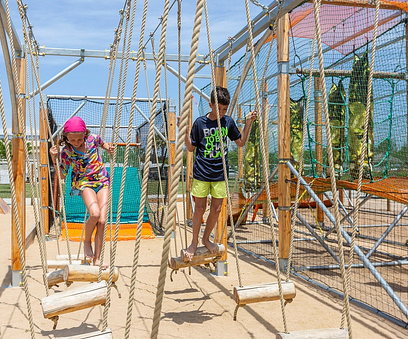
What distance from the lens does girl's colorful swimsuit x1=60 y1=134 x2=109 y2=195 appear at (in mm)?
3416

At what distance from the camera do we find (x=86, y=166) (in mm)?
3449

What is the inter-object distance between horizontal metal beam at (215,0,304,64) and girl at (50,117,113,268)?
198 centimetres

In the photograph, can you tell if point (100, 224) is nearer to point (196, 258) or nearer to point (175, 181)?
point (196, 258)

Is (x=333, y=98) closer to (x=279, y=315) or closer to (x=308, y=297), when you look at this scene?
(x=308, y=297)

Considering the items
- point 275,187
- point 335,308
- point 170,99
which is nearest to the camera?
point 335,308

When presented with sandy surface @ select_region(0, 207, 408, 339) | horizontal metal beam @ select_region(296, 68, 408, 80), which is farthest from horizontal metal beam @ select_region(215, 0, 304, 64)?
sandy surface @ select_region(0, 207, 408, 339)

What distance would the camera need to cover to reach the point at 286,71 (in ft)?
15.1

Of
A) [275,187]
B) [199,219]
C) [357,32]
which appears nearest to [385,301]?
[199,219]

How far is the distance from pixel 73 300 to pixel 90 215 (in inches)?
31.9

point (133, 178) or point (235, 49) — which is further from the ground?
point (235, 49)

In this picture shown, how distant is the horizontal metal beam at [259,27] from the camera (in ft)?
12.0

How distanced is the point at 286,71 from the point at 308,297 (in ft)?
8.21

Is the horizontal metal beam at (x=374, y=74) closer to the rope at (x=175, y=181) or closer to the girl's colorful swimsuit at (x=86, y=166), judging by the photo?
the girl's colorful swimsuit at (x=86, y=166)

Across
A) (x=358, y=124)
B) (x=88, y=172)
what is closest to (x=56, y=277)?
(x=88, y=172)
